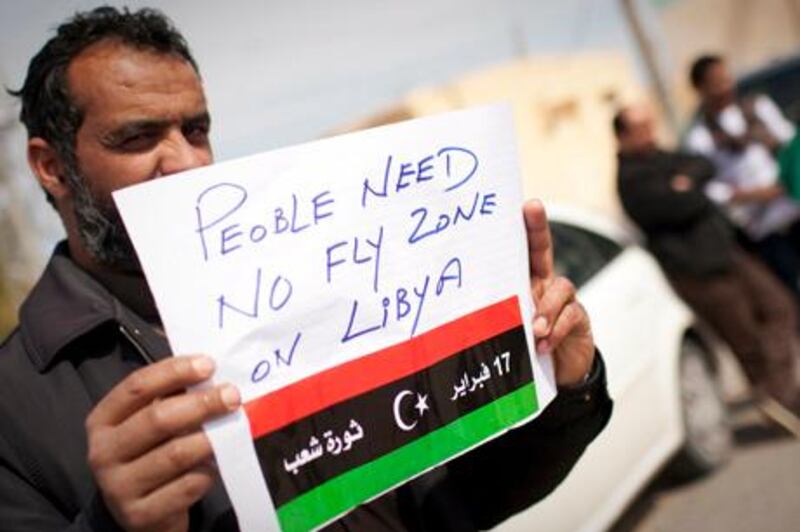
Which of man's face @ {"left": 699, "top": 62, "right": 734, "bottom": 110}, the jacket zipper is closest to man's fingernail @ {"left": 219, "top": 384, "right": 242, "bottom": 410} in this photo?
the jacket zipper

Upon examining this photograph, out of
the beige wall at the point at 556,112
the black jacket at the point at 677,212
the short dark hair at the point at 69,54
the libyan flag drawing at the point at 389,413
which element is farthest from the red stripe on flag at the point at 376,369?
the beige wall at the point at 556,112

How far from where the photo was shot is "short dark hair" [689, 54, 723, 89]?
16.1 feet

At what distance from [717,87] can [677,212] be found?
88 centimetres

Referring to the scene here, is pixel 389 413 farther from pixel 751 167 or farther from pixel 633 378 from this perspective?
pixel 751 167

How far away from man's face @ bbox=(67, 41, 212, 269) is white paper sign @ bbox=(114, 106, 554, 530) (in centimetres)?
25

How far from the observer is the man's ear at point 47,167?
1.57m

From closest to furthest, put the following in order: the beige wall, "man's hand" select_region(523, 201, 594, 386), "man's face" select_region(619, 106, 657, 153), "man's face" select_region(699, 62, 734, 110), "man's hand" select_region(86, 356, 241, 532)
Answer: "man's hand" select_region(86, 356, 241, 532)
"man's hand" select_region(523, 201, 594, 386)
"man's face" select_region(619, 106, 657, 153)
"man's face" select_region(699, 62, 734, 110)
the beige wall

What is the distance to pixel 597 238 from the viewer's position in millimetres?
4508

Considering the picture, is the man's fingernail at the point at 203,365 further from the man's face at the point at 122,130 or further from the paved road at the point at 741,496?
the paved road at the point at 741,496

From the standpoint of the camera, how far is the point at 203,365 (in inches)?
44.4

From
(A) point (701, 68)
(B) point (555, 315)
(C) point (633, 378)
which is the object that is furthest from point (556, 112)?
(B) point (555, 315)

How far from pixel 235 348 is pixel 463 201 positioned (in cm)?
50

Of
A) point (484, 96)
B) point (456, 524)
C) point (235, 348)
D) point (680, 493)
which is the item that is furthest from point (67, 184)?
point (484, 96)

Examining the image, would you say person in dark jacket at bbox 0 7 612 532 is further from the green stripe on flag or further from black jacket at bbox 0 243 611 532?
the green stripe on flag
